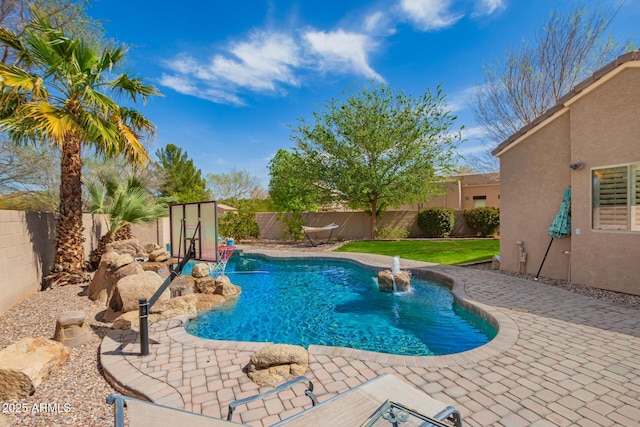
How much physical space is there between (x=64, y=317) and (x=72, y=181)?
198 inches

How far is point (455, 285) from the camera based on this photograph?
26.2 ft

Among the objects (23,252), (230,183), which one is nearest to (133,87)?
(23,252)

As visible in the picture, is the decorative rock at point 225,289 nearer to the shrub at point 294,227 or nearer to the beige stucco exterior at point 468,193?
the shrub at point 294,227

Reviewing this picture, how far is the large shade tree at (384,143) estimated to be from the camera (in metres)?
17.0

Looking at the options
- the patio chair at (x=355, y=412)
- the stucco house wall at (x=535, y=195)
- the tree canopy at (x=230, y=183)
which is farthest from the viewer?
the tree canopy at (x=230, y=183)

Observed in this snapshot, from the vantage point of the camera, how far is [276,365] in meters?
3.61

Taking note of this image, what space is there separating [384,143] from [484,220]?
8282 millimetres

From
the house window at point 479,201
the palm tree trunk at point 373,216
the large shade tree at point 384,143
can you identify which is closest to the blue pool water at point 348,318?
the large shade tree at point 384,143

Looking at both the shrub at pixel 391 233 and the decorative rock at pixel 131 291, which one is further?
the shrub at pixel 391 233

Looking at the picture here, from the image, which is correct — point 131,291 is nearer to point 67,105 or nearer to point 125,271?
point 125,271

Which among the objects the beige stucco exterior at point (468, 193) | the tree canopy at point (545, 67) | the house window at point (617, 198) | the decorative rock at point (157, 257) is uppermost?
the tree canopy at point (545, 67)

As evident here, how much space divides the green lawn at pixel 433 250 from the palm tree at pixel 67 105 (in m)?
10.9

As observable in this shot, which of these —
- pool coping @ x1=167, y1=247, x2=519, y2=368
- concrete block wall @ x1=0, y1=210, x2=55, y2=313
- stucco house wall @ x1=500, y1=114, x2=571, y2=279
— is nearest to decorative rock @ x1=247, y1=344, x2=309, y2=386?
pool coping @ x1=167, y1=247, x2=519, y2=368

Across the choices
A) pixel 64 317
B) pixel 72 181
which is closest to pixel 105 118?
pixel 72 181
